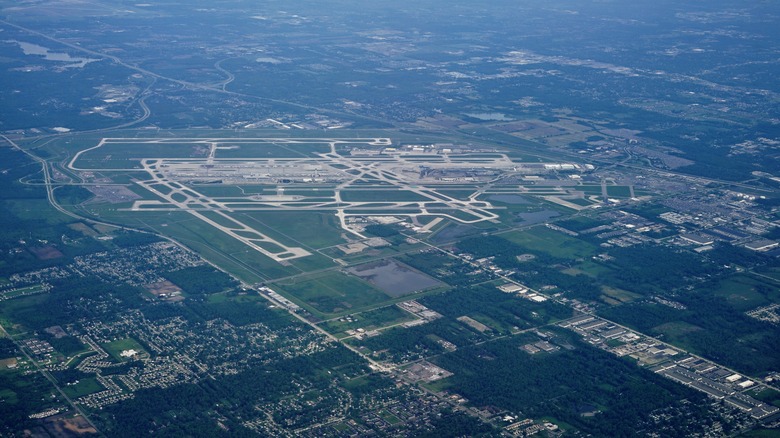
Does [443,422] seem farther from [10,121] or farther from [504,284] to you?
[10,121]

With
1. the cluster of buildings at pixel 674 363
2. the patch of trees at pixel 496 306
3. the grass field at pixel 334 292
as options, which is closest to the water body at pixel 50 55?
the grass field at pixel 334 292

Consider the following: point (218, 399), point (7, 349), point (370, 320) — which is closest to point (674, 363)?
point (370, 320)

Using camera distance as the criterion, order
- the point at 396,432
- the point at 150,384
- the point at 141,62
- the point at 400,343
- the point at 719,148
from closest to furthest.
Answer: the point at 396,432 < the point at 150,384 < the point at 400,343 < the point at 719,148 < the point at 141,62

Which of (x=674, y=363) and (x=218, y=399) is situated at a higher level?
(x=674, y=363)

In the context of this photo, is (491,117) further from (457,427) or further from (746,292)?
(457,427)

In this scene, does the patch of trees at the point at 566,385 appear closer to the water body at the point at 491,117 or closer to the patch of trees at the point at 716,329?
the patch of trees at the point at 716,329

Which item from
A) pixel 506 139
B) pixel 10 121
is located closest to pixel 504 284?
pixel 506 139

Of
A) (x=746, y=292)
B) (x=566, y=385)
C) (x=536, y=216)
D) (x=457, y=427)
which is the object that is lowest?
(x=536, y=216)
